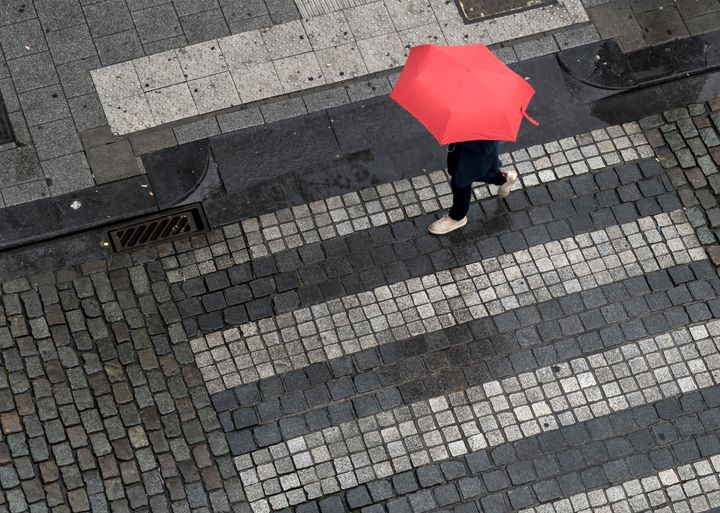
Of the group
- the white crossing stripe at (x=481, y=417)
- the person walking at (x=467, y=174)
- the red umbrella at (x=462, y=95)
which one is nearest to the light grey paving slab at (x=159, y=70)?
the red umbrella at (x=462, y=95)

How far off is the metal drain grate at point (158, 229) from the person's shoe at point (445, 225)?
204 centimetres

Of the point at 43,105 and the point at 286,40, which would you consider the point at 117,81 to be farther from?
the point at 286,40

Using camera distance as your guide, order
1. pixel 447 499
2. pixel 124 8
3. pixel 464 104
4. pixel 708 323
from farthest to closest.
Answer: pixel 124 8 < pixel 708 323 < pixel 447 499 < pixel 464 104

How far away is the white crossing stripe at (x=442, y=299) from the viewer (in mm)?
7672

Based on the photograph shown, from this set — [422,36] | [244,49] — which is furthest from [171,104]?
[422,36]

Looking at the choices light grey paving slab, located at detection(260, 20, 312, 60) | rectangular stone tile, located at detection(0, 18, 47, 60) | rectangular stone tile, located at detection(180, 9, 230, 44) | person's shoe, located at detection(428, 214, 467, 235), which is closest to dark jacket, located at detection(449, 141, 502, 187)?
person's shoe, located at detection(428, 214, 467, 235)

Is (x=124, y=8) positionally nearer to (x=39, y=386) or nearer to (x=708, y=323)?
(x=39, y=386)

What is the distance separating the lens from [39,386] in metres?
7.45

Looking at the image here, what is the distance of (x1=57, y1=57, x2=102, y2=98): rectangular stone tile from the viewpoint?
28.2 feet

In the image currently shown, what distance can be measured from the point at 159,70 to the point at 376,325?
3250 millimetres

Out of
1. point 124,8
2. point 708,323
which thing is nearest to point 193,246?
point 124,8

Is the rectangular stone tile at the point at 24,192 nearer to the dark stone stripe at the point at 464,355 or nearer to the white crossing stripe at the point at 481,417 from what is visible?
the dark stone stripe at the point at 464,355

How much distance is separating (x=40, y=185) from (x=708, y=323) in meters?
5.99

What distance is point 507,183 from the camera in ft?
26.6
